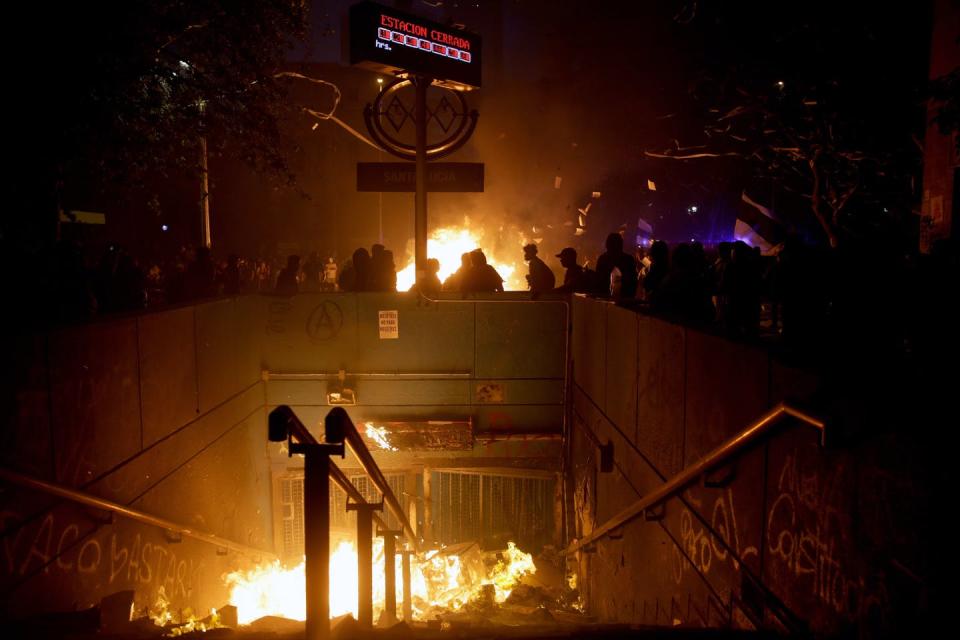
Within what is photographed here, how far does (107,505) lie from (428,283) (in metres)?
6.15

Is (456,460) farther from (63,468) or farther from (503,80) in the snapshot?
(503,80)

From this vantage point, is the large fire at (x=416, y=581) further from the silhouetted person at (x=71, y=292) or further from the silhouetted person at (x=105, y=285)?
the silhouetted person at (x=71, y=292)

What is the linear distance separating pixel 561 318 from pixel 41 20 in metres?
7.77

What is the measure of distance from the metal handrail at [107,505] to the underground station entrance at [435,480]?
30mm

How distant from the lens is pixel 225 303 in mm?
9047

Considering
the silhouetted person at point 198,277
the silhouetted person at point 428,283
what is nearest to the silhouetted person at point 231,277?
the silhouetted person at point 198,277

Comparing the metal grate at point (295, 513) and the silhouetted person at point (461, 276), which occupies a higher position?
the silhouetted person at point (461, 276)

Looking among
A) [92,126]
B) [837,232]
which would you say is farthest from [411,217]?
[92,126]

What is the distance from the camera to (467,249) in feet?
104

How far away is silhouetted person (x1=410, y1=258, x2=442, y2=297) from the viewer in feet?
34.6

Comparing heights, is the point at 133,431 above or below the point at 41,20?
below

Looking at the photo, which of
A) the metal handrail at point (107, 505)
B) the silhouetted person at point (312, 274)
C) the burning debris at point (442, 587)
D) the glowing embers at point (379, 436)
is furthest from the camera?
the silhouetted person at point (312, 274)

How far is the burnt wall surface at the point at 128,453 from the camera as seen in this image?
452 centimetres

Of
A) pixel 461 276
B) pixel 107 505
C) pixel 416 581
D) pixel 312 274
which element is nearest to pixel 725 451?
pixel 107 505
